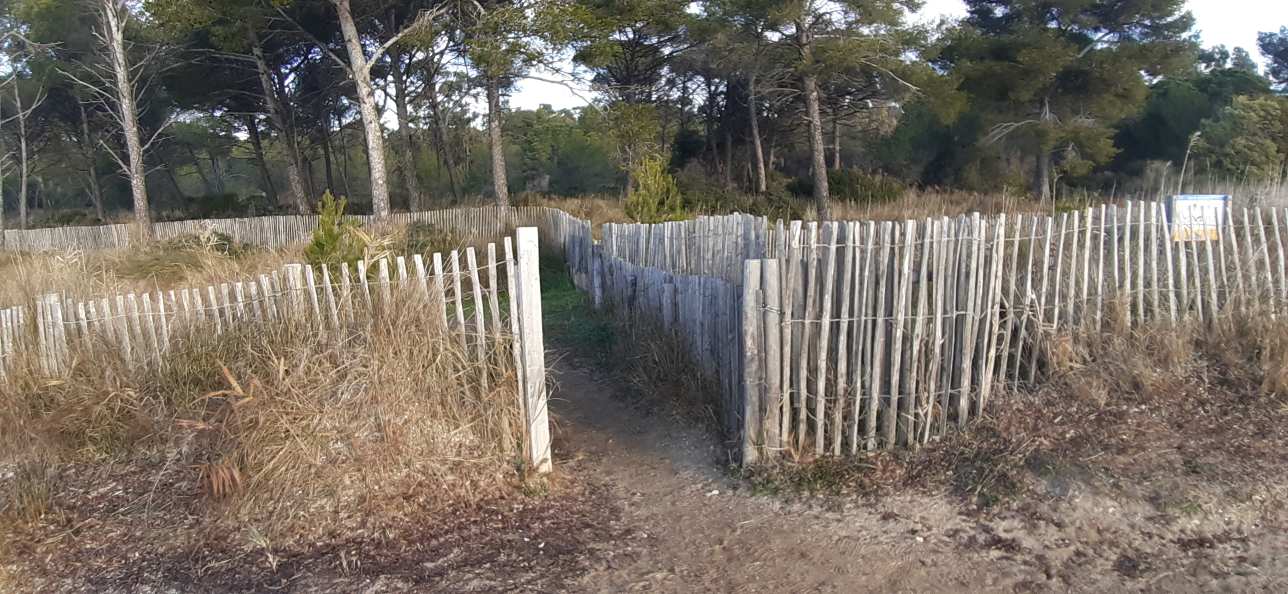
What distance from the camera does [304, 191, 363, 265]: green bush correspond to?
7883 millimetres

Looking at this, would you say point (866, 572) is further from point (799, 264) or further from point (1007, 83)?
point (1007, 83)

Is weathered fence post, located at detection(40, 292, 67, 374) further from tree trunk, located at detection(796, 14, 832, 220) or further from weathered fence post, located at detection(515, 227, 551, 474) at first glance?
tree trunk, located at detection(796, 14, 832, 220)

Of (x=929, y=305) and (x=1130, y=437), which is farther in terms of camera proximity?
(x=929, y=305)

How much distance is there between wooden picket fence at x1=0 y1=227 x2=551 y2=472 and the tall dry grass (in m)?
0.08

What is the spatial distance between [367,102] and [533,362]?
664 inches

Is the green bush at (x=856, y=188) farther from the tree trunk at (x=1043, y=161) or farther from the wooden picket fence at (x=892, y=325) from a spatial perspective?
the wooden picket fence at (x=892, y=325)

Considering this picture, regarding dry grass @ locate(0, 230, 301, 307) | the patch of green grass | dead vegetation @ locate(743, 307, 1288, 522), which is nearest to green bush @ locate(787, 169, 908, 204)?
the patch of green grass

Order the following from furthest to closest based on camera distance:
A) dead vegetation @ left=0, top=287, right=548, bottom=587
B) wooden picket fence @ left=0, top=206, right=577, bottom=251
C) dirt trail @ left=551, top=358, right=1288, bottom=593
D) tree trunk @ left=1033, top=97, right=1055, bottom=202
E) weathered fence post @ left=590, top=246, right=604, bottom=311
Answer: tree trunk @ left=1033, top=97, right=1055, bottom=202 < wooden picket fence @ left=0, top=206, right=577, bottom=251 < weathered fence post @ left=590, top=246, right=604, bottom=311 < dead vegetation @ left=0, top=287, right=548, bottom=587 < dirt trail @ left=551, top=358, right=1288, bottom=593

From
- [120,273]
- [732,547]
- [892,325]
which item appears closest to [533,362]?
[732,547]

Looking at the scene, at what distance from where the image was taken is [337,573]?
4.14m

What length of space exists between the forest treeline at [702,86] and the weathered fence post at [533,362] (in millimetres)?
8951

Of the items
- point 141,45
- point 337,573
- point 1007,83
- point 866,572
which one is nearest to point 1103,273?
point 866,572

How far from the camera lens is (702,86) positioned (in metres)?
34.9

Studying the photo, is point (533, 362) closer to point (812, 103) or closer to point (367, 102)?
point (367, 102)
